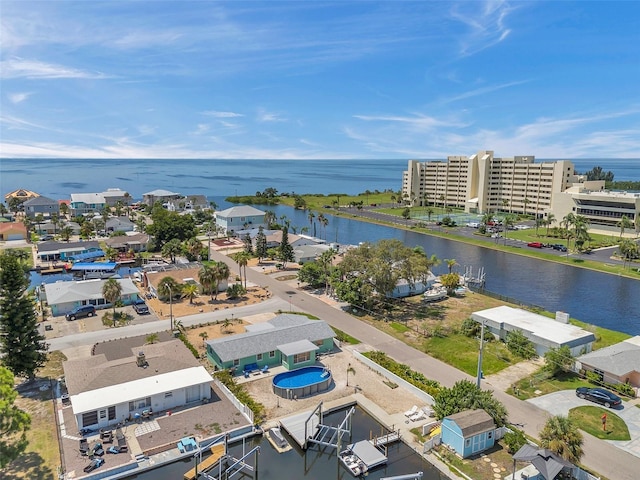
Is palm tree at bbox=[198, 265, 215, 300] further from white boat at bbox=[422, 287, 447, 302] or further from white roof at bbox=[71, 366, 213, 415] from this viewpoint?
white boat at bbox=[422, 287, 447, 302]

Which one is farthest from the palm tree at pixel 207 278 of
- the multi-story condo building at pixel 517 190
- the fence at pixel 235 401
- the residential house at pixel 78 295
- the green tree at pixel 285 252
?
the multi-story condo building at pixel 517 190

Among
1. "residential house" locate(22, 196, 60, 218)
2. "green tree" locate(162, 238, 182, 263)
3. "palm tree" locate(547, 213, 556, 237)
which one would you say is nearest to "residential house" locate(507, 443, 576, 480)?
"green tree" locate(162, 238, 182, 263)

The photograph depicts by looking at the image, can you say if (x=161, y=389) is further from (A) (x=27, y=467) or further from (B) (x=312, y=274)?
(B) (x=312, y=274)

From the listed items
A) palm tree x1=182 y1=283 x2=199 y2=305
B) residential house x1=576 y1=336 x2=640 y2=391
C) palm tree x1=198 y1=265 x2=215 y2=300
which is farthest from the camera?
palm tree x1=198 y1=265 x2=215 y2=300

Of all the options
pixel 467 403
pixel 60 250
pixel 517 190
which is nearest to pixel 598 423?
pixel 467 403

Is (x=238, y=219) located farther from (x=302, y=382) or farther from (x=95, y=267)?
(x=302, y=382)

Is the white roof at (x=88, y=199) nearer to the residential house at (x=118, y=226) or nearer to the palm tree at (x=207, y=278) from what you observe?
the residential house at (x=118, y=226)
